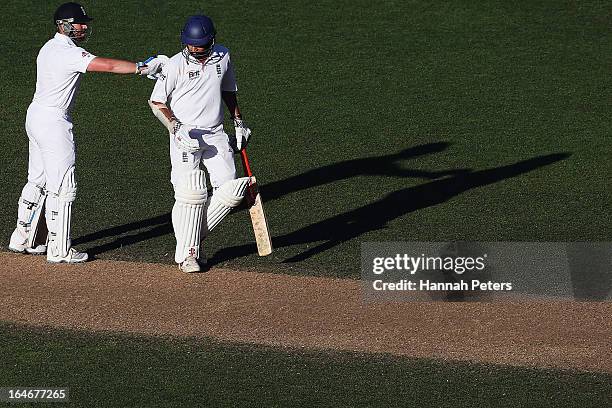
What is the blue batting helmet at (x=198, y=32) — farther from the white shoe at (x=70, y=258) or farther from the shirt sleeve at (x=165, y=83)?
the white shoe at (x=70, y=258)

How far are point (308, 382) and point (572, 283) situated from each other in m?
3.00

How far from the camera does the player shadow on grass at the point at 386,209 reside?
1189 cm

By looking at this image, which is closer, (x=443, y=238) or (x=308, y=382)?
(x=308, y=382)

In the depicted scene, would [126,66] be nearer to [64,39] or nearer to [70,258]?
[64,39]

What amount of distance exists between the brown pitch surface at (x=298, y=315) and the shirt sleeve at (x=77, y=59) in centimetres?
170

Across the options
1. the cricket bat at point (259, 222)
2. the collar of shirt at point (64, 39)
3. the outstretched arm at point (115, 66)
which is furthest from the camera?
the cricket bat at point (259, 222)

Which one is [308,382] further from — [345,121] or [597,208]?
[345,121]

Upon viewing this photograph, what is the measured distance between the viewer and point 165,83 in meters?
10.8

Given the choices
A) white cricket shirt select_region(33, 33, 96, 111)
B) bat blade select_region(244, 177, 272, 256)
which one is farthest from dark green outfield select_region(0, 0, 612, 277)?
white cricket shirt select_region(33, 33, 96, 111)

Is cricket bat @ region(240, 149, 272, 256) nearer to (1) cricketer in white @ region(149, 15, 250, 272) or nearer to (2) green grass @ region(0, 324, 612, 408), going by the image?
(1) cricketer in white @ region(149, 15, 250, 272)

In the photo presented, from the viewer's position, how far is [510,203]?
1313 cm

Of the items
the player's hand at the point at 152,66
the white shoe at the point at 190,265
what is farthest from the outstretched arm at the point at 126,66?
the white shoe at the point at 190,265

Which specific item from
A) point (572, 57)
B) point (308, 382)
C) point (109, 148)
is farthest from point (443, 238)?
point (572, 57)

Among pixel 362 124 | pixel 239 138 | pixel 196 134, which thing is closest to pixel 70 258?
pixel 196 134
